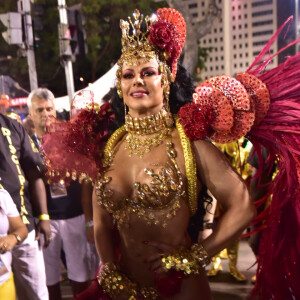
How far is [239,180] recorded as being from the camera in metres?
1.52

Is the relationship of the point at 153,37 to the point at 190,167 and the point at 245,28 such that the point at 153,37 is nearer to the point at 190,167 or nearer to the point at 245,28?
the point at 190,167

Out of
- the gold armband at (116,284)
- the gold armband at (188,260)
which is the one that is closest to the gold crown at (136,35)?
the gold armband at (188,260)

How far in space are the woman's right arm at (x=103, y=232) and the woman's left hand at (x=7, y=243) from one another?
694 millimetres

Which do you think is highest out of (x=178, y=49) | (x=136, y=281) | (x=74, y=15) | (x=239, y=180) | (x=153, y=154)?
(x=74, y=15)

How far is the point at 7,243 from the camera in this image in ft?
7.02

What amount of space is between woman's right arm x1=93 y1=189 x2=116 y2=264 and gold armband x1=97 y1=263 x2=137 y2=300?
86 millimetres

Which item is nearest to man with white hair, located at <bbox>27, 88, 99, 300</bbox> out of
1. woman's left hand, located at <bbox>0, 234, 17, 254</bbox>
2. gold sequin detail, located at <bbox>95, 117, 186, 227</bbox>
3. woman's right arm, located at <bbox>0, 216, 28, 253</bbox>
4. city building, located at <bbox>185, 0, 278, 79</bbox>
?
woman's right arm, located at <bbox>0, 216, 28, 253</bbox>

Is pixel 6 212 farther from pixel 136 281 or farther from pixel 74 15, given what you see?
pixel 74 15

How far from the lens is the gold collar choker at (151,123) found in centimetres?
167

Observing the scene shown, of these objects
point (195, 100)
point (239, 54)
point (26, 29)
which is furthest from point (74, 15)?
point (195, 100)

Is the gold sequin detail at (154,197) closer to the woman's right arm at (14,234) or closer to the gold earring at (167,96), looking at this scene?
the gold earring at (167,96)

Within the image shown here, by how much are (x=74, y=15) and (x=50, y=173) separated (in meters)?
3.91

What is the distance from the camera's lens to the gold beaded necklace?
1.66m

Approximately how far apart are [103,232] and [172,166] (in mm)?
492
